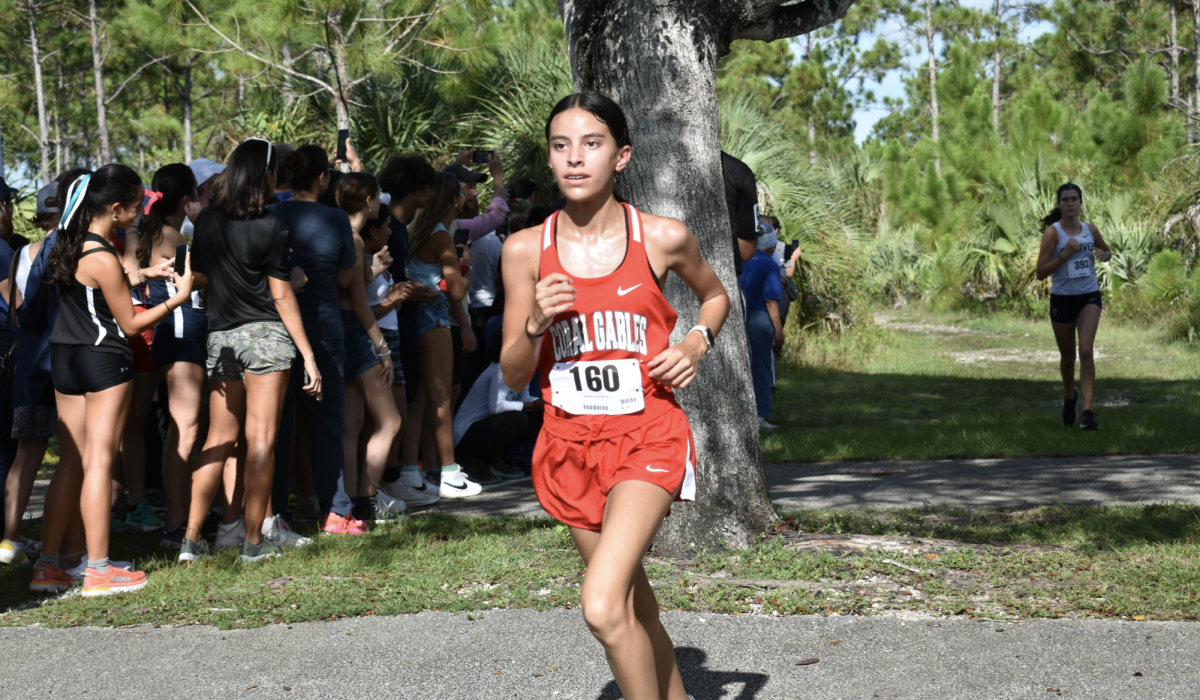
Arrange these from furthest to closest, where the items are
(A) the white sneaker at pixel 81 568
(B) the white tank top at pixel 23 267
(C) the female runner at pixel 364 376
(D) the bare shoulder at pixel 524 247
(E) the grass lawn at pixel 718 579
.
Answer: (C) the female runner at pixel 364 376 → (B) the white tank top at pixel 23 267 → (A) the white sneaker at pixel 81 568 → (E) the grass lawn at pixel 718 579 → (D) the bare shoulder at pixel 524 247

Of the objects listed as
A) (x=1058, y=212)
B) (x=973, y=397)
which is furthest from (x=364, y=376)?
(x=973, y=397)

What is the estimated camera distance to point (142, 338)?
6.00m

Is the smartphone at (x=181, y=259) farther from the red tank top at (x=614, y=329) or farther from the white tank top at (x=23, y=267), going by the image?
the red tank top at (x=614, y=329)

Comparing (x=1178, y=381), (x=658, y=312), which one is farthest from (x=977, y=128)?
(x=658, y=312)

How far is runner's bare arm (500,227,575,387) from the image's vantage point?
3.04m

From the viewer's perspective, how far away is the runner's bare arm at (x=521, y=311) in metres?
3.04

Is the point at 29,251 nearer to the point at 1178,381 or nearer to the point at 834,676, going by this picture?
the point at 834,676

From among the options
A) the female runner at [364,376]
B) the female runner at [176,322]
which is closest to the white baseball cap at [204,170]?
the female runner at [176,322]

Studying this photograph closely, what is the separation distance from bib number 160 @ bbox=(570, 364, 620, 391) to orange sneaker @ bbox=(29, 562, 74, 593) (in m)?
3.36

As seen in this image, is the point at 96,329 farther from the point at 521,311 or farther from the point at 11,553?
the point at 521,311

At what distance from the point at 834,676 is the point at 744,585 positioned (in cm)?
95

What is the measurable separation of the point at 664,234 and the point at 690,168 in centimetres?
211

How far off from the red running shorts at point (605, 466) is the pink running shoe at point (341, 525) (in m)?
3.22

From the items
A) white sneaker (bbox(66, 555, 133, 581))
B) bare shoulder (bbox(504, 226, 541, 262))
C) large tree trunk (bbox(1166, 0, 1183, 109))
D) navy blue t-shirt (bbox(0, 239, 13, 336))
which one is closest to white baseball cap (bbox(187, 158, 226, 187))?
navy blue t-shirt (bbox(0, 239, 13, 336))
